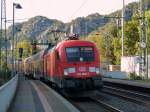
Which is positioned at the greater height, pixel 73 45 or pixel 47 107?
pixel 73 45

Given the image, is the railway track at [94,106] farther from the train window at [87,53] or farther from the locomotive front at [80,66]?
the train window at [87,53]

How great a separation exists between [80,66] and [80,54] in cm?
98

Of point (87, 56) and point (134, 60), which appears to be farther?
point (134, 60)

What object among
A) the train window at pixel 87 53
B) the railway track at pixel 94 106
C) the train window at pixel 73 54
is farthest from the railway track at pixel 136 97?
the train window at pixel 73 54

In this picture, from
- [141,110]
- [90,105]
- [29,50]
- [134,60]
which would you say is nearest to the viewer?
[141,110]

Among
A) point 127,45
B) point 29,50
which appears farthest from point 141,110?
point 29,50

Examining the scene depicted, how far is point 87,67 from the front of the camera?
27.7 meters

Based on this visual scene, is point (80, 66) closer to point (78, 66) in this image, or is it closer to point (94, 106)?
point (78, 66)

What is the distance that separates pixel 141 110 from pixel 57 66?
8.79m

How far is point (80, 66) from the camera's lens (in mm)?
27703

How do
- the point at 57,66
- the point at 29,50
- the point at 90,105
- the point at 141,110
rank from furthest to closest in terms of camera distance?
1. the point at 29,50
2. the point at 57,66
3. the point at 90,105
4. the point at 141,110

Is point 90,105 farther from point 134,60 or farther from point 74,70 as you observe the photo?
point 134,60

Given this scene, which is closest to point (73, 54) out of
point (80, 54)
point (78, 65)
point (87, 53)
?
point (80, 54)

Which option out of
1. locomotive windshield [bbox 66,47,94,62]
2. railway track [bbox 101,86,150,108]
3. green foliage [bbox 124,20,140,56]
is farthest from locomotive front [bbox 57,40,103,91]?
green foliage [bbox 124,20,140,56]
